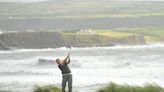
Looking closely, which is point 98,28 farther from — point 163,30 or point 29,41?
point 29,41

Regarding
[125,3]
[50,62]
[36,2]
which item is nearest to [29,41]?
[50,62]

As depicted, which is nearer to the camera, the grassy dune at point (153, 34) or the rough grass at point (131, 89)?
the rough grass at point (131, 89)

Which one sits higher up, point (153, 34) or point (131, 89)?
point (131, 89)

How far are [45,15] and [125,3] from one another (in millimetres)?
30888

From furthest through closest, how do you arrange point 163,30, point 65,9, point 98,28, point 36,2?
point 36,2 < point 65,9 < point 98,28 < point 163,30

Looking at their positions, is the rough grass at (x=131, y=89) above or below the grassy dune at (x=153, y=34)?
above

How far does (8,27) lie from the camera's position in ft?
421

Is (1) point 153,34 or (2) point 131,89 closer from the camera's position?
(2) point 131,89

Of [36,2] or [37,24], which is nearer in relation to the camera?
→ [37,24]

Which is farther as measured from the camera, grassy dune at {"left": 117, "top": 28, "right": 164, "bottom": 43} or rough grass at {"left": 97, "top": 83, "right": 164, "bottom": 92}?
grassy dune at {"left": 117, "top": 28, "right": 164, "bottom": 43}

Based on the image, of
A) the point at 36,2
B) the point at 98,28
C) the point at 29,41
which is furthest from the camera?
the point at 36,2

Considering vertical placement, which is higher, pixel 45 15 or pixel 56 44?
pixel 56 44

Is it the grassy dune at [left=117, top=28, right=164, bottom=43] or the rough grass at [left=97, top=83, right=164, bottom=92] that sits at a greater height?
the rough grass at [left=97, top=83, right=164, bottom=92]

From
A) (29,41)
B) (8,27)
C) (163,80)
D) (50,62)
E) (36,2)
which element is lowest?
(36,2)
